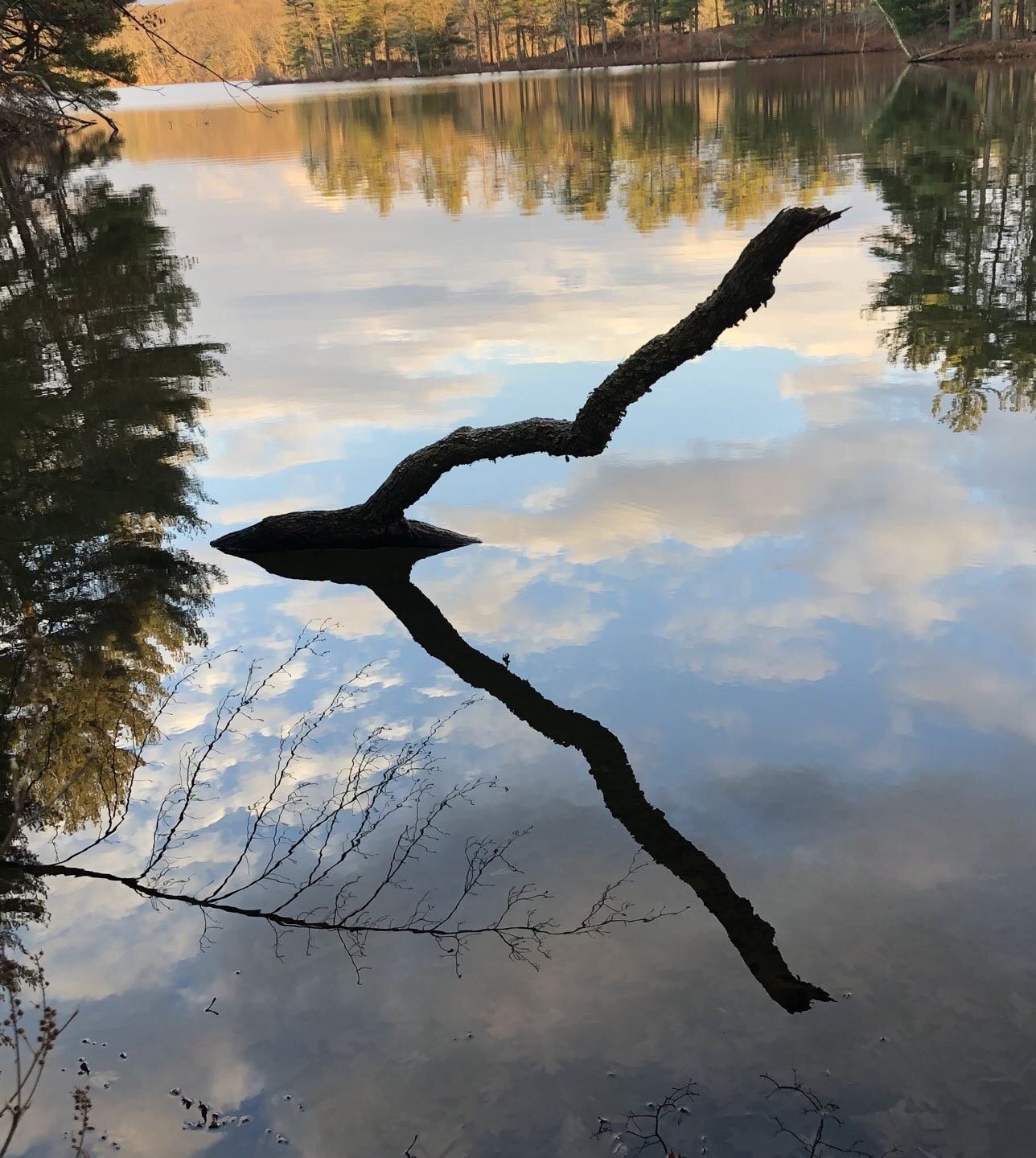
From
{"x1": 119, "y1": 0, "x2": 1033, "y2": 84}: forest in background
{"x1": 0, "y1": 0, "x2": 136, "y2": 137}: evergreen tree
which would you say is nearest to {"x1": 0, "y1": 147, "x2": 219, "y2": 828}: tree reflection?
{"x1": 0, "y1": 0, "x2": 136, "y2": 137}: evergreen tree

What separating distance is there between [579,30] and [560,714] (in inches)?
5722

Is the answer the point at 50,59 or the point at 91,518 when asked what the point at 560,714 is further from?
→ the point at 50,59

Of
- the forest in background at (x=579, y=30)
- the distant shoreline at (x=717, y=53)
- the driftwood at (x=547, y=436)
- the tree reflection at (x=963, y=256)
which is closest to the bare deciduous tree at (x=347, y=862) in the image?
the driftwood at (x=547, y=436)

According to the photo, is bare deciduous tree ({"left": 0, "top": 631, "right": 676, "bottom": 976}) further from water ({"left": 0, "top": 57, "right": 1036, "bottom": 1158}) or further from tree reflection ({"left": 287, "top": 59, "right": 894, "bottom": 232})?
tree reflection ({"left": 287, "top": 59, "right": 894, "bottom": 232})

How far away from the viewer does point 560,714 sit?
275 inches

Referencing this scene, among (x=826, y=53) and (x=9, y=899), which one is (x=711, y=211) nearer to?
(x=9, y=899)

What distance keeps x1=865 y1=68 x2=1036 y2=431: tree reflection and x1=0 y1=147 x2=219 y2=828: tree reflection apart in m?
8.51

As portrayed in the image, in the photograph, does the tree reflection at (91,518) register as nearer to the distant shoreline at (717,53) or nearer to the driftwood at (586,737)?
the driftwood at (586,737)

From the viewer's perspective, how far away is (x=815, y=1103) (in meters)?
4.08

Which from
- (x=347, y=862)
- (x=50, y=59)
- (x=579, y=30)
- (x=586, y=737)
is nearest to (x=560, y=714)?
(x=586, y=737)

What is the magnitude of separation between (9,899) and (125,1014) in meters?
1.11

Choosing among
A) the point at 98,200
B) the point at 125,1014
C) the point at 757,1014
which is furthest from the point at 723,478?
the point at 98,200

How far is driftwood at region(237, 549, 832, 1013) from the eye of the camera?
488cm

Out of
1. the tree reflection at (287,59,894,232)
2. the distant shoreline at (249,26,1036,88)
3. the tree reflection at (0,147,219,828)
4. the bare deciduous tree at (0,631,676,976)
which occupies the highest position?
the distant shoreline at (249,26,1036,88)
